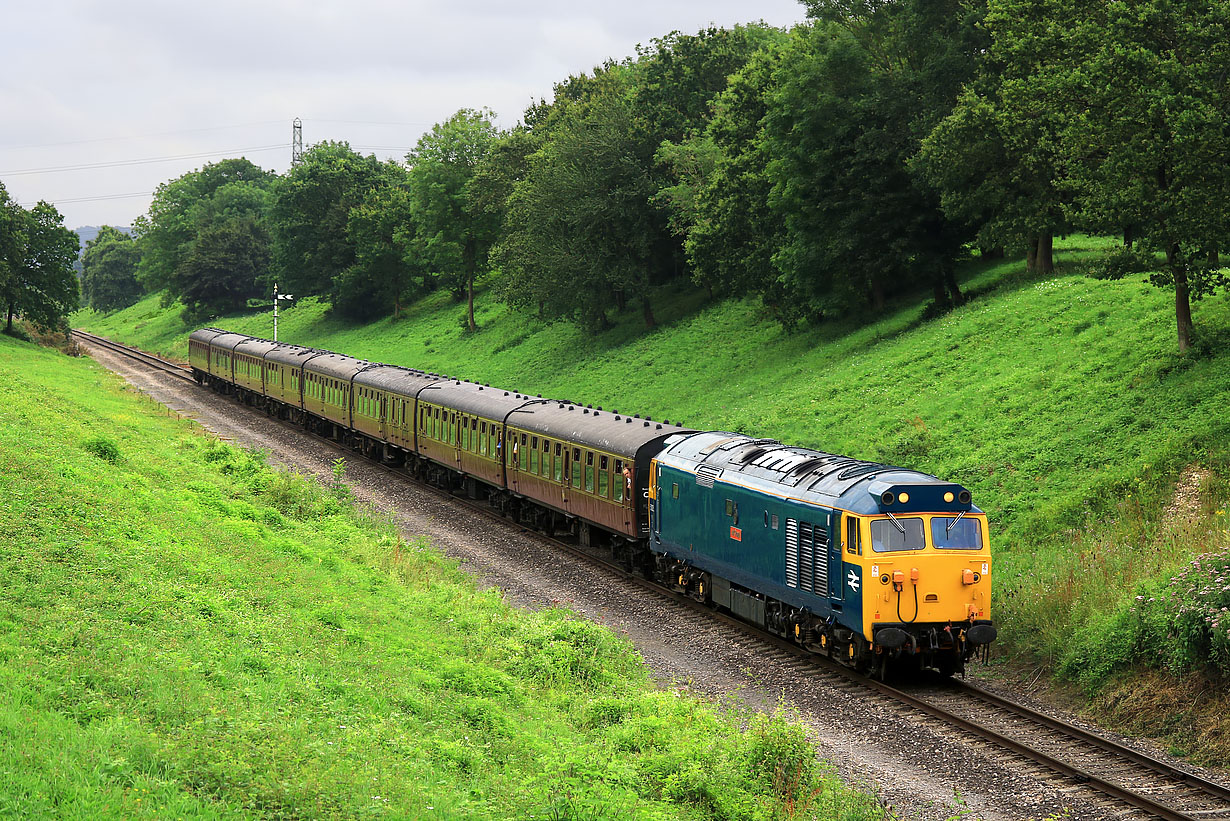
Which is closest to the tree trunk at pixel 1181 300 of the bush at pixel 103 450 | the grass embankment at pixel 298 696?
the grass embankment at pixel 298 696

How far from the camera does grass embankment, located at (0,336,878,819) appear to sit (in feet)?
29.9

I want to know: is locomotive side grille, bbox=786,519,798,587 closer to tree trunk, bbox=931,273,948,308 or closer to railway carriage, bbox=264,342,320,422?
tree trunk, bbox=931,273,948,308

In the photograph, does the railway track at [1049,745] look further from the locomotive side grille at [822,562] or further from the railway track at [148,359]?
the railway track at [148,359]

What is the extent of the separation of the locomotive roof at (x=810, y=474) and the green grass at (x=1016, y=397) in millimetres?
3109

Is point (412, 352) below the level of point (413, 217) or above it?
below

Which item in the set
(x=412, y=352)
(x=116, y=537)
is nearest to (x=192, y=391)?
(x=412, y=352)

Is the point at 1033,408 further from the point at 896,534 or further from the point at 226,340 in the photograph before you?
the point at 226,340

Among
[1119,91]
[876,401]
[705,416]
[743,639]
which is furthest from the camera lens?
[705,416]

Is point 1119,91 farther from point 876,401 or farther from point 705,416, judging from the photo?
point 705,416

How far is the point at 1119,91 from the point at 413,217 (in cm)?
5775

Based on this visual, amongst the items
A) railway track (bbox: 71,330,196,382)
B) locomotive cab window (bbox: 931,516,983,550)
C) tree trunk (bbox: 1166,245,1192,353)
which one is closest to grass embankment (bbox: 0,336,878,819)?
locomotive cab window (bbox: 931,516,983,550)

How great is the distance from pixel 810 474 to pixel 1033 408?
11.1 m

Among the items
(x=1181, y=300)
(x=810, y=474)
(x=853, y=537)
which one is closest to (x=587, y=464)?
(x=810, y=474)

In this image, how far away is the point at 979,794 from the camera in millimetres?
12445
